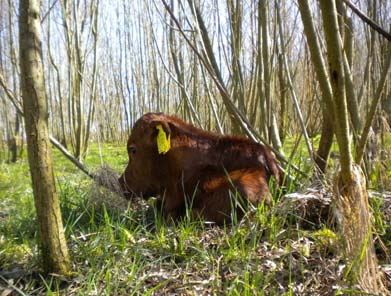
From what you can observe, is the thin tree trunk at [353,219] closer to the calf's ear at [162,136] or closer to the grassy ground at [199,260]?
the grassy ground at [199,260]

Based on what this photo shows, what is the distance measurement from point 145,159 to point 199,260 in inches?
44.7

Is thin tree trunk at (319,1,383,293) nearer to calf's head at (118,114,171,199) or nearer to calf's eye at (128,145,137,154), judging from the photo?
calf's head at (118,114,171,199)

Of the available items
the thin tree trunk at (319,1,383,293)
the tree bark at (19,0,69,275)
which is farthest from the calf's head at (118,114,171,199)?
the thin tree trunk at (319,1,383,293)

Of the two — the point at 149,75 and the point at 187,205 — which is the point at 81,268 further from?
the point at 149,75

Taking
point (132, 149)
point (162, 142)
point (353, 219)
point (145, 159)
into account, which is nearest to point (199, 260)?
point (353, 219)

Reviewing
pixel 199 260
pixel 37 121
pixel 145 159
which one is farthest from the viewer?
pixel 145 159

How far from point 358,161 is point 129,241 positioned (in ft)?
4.25

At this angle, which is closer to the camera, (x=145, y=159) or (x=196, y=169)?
(x=196, y=169)

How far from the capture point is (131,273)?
1888 mm

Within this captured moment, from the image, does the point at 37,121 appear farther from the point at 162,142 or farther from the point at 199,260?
the point at 162,142

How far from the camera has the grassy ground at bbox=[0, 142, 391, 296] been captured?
187 cm

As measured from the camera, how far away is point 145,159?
10.1 ft

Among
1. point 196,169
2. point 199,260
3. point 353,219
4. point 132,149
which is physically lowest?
point 199,260

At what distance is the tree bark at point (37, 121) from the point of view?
68.1 inches
